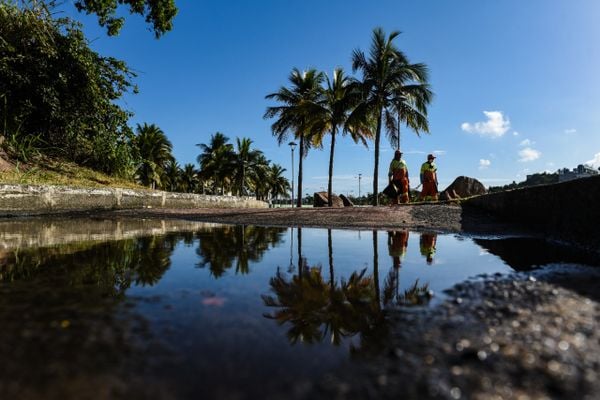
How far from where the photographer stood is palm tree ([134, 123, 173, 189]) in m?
38.2

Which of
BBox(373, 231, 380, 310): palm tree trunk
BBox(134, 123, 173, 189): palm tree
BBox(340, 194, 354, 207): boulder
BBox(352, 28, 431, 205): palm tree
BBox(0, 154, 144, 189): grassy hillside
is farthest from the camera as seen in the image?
BBox(134, 123, 173, 189): palm tree

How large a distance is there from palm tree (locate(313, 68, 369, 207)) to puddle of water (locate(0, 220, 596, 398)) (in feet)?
56.1

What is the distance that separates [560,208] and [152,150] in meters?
41.1

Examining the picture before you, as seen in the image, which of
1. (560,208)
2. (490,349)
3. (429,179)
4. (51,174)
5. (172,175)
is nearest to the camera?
(490,349)

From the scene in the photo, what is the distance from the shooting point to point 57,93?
33.1ft

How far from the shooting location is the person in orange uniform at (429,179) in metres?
11.7

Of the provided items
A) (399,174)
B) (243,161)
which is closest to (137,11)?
(399,174)

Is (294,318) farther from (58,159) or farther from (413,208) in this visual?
(58,159)

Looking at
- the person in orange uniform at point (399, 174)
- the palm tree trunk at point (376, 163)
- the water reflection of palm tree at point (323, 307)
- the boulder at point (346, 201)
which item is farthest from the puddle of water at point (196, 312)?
the boulder at point (346, 201)

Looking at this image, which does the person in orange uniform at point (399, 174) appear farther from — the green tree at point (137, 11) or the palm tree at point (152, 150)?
the palm tree at point (152, 150)

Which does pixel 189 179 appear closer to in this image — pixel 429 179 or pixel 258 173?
pixel 258 173

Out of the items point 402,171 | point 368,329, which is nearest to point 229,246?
point 368,329

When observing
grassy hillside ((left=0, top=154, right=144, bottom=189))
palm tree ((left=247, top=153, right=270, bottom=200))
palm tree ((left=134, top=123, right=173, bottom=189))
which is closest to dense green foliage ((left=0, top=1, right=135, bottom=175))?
grassy hillside ((left=0, top=154, right=144, bottom=189))

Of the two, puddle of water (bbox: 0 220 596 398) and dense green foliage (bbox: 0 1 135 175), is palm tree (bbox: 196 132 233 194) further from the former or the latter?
puddle of water (bbox: 0 220 596 398)
